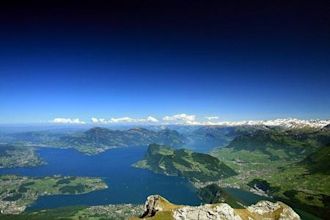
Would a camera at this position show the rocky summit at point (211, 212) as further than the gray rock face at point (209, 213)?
Yes

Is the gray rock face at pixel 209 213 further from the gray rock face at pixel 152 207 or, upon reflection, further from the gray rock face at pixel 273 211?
the gray rock face at pixel 273 211

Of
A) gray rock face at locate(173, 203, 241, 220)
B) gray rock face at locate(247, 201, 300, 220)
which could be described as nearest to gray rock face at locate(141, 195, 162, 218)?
gray rock face at locate(173, 203, 241, 220)

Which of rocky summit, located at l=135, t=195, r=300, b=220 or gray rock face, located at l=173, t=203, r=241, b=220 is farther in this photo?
rocky summit, located at l=135, t=195, r=300, b=220

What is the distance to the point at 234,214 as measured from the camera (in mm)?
90750

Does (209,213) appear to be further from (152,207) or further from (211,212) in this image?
(152,207)

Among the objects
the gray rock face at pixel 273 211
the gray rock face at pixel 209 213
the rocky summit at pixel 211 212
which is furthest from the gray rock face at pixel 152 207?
the gray rock face at pixel 273 211

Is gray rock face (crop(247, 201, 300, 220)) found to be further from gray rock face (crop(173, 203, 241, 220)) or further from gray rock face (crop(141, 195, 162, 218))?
gray rock face (crop(141, 195, 162, 218))

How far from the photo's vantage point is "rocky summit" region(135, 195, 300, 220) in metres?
89.4

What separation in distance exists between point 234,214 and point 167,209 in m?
18.1

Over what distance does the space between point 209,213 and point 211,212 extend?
57 cm

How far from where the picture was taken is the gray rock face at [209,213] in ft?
292

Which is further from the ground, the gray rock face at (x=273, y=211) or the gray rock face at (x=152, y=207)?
the gray rock face at (x=152, y=207)

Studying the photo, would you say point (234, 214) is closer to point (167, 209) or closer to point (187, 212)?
point (187, 212)

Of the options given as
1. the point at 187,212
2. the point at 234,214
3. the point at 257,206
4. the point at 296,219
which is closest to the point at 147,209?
the point at 187,212
